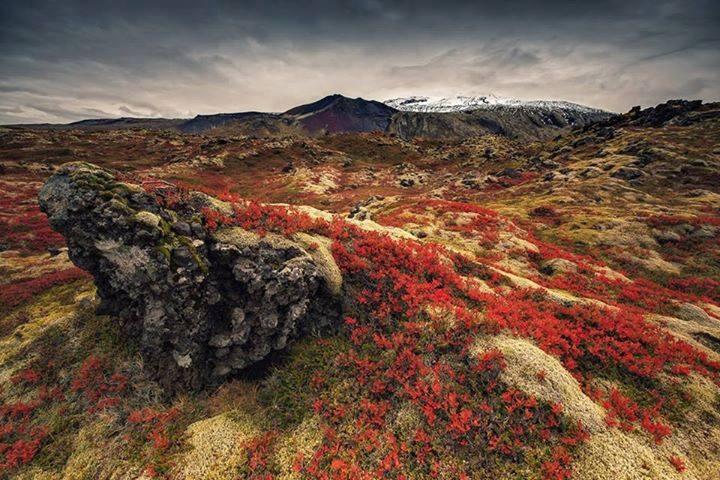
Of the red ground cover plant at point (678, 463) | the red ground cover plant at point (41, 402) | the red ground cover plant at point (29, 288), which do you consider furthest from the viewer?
the red ground cover plant at point (29, 288)

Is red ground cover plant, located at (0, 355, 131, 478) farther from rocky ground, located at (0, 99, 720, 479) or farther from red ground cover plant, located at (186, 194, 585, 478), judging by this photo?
red ground cover plant, located at (186, 194, 585, 478)

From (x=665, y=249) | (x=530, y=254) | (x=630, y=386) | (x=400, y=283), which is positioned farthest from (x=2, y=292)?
(x=665, y=249)

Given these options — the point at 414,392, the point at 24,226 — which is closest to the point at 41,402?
the point at 414,392

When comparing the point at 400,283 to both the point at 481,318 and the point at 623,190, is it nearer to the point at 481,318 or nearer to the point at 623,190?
the point at 481,318

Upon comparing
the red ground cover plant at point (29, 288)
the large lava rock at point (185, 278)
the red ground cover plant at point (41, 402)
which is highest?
the large lava rock at point (185, 278)

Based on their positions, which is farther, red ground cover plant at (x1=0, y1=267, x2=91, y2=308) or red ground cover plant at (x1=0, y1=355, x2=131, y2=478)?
red ground cover plant at (x1=0, y1=267, x2=91, y2=308)

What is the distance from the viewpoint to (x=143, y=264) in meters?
13.4

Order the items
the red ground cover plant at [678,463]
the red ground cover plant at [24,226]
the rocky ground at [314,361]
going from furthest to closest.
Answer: the red ground cover plant at [24,226] → the rocky ground at [314,361] → the red ground cover plant at [678,463]

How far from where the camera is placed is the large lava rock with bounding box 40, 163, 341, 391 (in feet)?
44.8

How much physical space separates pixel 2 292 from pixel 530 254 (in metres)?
45.1

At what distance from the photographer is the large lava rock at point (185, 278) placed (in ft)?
44.8

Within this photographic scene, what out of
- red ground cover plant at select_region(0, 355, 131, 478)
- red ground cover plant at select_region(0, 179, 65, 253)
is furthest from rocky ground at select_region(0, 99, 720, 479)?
red ground cover plant at select_region(0, 179, 65, 253)

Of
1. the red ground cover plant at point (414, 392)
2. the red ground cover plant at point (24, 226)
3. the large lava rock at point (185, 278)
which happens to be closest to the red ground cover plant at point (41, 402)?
the large lava rock at point (185, 278)

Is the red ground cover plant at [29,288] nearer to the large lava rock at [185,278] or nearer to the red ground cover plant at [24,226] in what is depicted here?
the large lava rock at [185,278]
